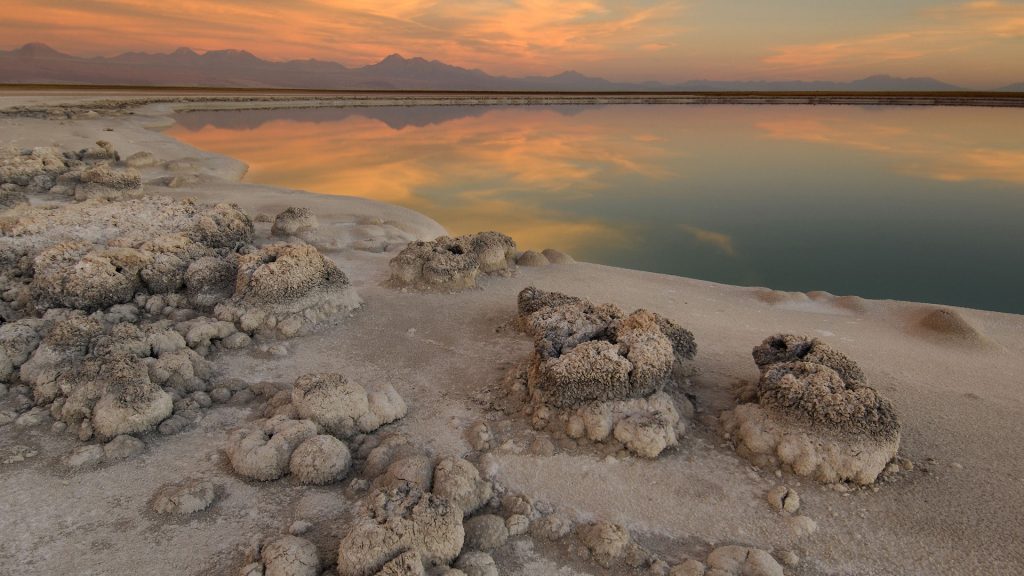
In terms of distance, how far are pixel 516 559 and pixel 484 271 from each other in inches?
179

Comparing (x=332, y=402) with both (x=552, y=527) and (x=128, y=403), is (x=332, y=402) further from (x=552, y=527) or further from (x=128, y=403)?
(x=552, y=527)

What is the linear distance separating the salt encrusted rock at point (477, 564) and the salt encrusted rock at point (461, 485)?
319 mm

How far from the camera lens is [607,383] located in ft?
12.6

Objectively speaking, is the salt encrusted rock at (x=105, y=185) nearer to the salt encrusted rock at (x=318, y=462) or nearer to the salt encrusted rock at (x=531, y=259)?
the salt encrusted rock at (x=531, y=259)

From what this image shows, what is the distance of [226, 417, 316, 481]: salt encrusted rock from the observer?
3326 millimetres

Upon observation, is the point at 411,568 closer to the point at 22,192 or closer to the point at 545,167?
the point at 22,192

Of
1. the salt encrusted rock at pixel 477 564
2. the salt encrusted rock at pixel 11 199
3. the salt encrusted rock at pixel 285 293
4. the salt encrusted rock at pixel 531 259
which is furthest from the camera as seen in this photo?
the salt encrusted rock at pixel 11 199

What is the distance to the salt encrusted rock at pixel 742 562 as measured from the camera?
2680mm

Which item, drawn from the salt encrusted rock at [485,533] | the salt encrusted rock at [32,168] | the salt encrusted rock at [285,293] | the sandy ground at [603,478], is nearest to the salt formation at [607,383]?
the sandy ground at [603,478]

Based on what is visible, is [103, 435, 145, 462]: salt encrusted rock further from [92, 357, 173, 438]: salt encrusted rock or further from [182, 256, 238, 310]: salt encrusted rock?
[182, 256, 238, 310]: salt encrusted rock

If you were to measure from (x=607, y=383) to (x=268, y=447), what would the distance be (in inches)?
84.8

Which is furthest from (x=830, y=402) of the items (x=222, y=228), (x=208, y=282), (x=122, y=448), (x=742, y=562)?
(x=222, y=228)

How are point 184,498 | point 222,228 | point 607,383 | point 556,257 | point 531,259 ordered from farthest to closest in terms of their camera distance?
1. point 556,257
2. point 531,259
3. point 222,228
4. point 607,383
5. point 184,498

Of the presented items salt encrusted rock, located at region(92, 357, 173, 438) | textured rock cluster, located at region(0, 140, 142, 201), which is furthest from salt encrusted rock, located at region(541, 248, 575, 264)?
textured rock cluster, located at region(0, 140, 142, 201)
